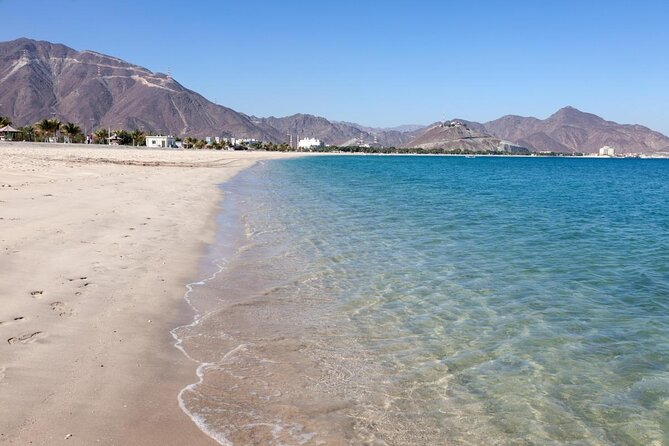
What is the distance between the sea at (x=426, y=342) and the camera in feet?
15.9

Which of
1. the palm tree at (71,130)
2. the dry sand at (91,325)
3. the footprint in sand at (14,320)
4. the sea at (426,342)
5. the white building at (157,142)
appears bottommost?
the sea at (426,342)

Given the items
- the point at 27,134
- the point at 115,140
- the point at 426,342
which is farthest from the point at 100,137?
the point at 426,342

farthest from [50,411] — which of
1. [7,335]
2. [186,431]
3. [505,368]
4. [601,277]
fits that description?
[601,277]

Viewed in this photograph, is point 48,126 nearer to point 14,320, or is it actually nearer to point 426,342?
point 14,320

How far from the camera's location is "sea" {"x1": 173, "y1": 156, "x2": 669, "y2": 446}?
484 cm

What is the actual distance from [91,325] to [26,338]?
844 mm

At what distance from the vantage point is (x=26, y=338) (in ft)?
18.8

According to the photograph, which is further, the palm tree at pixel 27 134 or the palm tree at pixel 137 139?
the palm tree at pixel 137 139

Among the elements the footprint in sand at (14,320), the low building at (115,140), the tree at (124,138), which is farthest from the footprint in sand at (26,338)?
the tree at (124,138)

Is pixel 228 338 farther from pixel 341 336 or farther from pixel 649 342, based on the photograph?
pixel 649 342

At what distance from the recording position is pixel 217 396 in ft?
16.8

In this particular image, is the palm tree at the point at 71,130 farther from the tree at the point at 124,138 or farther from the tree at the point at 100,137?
the tree at the point at 124,138

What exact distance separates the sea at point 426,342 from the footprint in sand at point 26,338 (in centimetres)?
155

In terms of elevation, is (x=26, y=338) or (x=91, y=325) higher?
(x=26, y=338)
